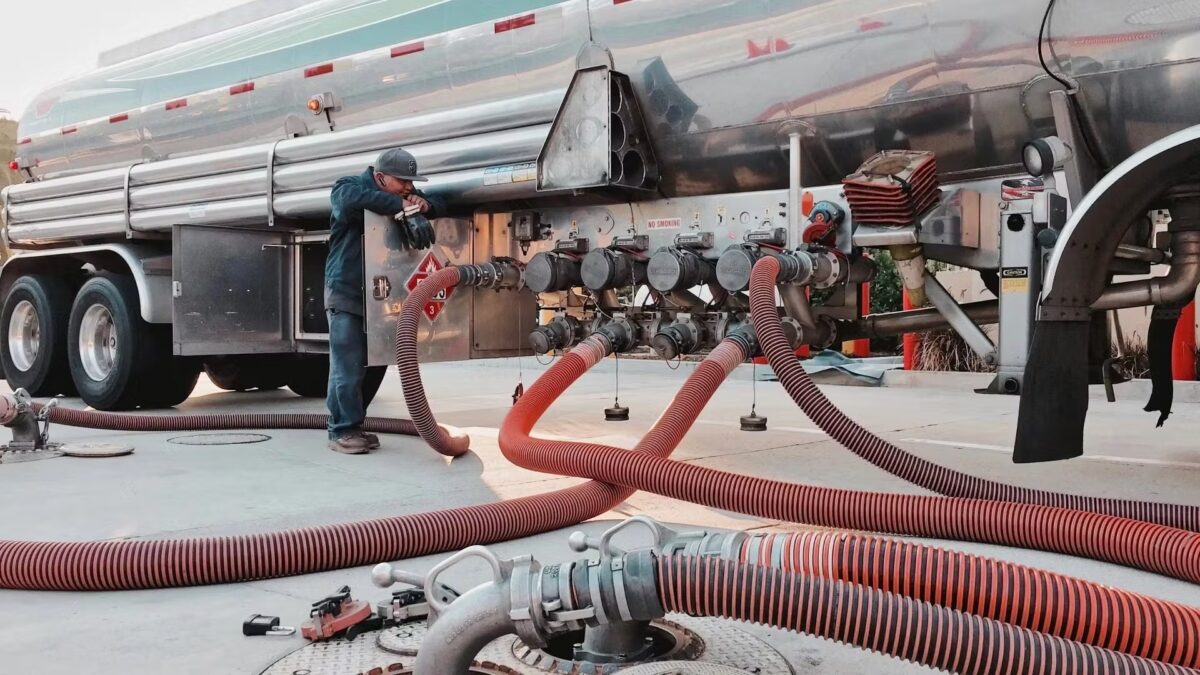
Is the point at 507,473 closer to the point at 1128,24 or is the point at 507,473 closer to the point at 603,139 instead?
the point at 603,139

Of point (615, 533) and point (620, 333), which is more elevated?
point (620, 333)

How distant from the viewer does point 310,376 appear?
931cm

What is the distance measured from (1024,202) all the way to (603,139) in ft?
6.36

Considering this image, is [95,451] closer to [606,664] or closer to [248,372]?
[248,372]

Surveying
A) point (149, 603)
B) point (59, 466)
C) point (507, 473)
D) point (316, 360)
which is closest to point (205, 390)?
point (316, 360)

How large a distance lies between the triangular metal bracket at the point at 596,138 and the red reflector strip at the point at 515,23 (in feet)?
1.74

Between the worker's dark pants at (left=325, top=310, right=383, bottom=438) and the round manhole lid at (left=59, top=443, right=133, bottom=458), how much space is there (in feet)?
3.78

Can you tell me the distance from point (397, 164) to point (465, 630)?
398 cm

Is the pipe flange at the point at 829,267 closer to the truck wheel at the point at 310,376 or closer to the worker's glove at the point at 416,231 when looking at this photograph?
the worker's glove at the point at 416,231

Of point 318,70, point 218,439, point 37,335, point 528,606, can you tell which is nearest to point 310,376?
point 37,335

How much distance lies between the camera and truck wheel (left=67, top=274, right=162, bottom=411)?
7.88m

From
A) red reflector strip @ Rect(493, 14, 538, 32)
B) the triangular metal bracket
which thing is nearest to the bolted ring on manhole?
the triangular metal bracket

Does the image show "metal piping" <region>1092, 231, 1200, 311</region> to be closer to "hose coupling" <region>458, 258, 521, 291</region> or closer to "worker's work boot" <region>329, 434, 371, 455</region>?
"hose coupling" <region>458, 258, 521, 291</region>

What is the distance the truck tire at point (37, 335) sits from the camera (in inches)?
341
